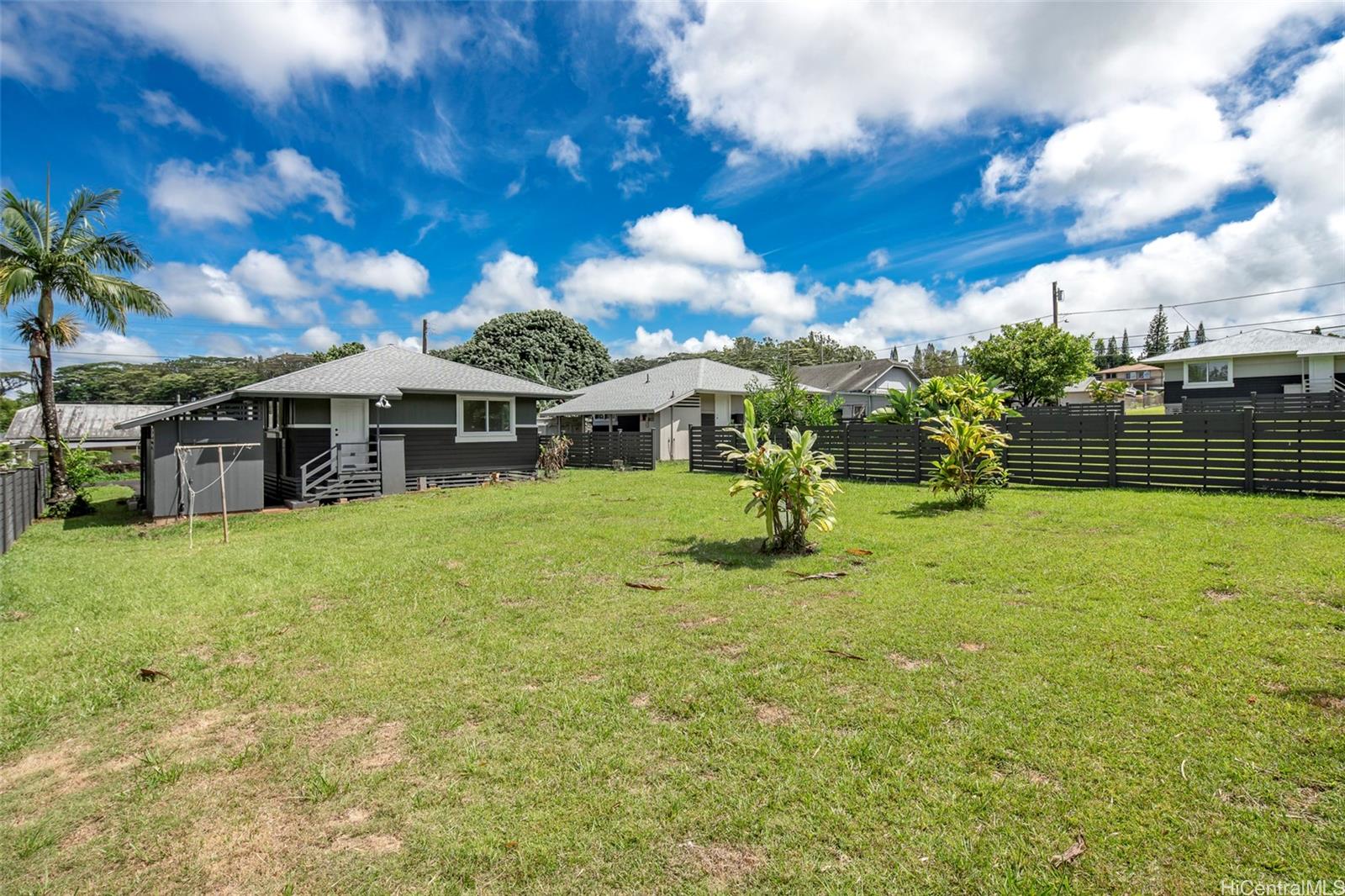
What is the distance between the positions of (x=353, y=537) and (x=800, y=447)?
726 centimetres

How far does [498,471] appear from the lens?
18.4 meters

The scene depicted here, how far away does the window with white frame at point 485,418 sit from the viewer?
17766mm

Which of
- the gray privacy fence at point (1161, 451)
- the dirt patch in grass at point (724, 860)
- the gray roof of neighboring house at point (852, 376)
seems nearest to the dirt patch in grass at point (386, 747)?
the dirt patch in grass at point (724, 860)

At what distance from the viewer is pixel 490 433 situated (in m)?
18.4

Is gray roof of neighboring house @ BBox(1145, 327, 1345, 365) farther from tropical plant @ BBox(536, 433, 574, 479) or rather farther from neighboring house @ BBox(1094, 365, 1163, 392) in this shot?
neighboring house @ BBox(1094, 365, 1163, 392)

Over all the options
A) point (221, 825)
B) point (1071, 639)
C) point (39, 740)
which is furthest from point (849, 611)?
point (39, 740)

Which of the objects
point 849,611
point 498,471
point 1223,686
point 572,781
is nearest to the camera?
point 572,781

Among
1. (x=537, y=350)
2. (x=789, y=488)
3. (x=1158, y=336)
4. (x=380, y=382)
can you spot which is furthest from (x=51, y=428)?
(x=1158, y=336)

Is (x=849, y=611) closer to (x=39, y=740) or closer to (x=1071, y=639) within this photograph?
(x=1071, y=639)

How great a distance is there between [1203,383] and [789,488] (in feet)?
115

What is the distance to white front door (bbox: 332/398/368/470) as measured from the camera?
1523 cm

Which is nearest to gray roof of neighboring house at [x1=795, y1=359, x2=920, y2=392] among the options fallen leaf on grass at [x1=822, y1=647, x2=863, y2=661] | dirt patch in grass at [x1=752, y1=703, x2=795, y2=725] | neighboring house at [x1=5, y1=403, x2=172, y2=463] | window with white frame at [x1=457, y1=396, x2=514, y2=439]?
window with white frame at [x1=457, y1=396, x2=514, y2=439]

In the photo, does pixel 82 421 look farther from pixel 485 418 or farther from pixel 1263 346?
pixel 1263 346

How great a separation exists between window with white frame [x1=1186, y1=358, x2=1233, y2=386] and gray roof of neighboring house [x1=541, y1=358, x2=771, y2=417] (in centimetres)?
2233
